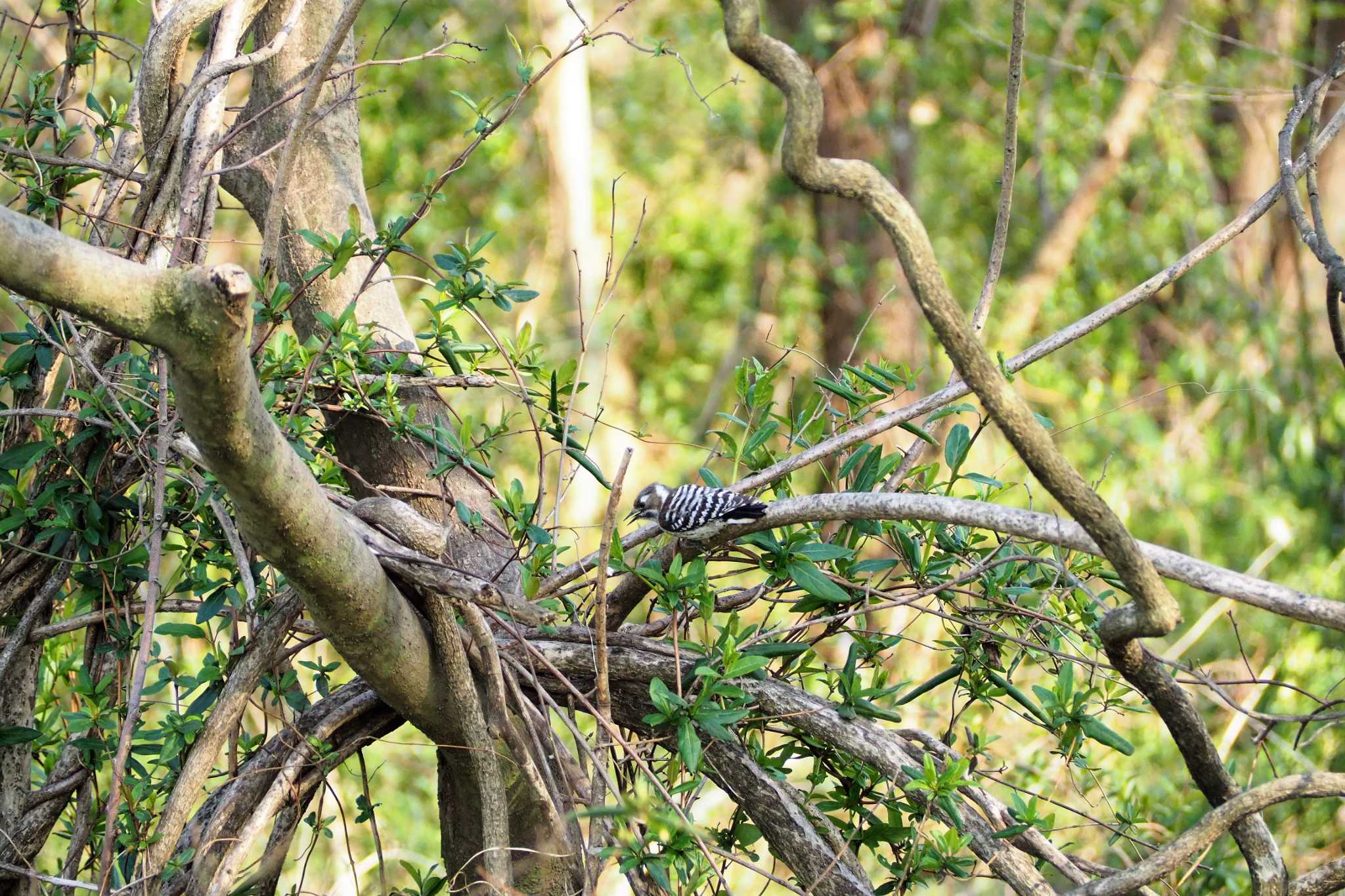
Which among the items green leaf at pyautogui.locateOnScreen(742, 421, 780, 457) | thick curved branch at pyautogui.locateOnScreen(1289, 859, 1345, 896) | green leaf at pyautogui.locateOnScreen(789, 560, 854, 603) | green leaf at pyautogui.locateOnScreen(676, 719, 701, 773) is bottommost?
thick curved branch at pyautogui.locateOnScreen(1289, 859, 1345, 896)

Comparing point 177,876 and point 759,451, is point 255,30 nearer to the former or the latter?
point 759,451

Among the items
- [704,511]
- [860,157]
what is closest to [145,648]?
[704,511]

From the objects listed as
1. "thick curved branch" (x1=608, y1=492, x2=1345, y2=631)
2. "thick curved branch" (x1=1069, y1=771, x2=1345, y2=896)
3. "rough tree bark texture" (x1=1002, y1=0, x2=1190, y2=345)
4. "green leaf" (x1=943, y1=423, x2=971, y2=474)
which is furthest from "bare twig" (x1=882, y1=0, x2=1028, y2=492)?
"rough tree bark texture" (x1=1002, y1=0, x2=1190, y2=345)

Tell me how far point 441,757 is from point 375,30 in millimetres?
7635

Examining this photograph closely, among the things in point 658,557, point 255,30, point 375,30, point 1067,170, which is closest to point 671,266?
point 375,30

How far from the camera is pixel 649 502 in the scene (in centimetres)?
303

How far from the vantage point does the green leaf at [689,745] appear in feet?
5.74

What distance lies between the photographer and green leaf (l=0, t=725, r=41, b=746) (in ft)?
7.11

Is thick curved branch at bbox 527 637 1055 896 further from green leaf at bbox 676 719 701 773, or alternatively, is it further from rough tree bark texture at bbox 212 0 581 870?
rough tree bark texture at bbox 212 0 581 870

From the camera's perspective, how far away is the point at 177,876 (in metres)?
1.89

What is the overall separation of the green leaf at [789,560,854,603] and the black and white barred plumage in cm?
14

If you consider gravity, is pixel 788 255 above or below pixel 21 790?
above

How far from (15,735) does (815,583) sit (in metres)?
1.55

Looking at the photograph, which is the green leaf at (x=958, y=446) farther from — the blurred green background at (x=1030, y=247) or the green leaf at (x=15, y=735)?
the blurred green background at (x=1030, y=247)
